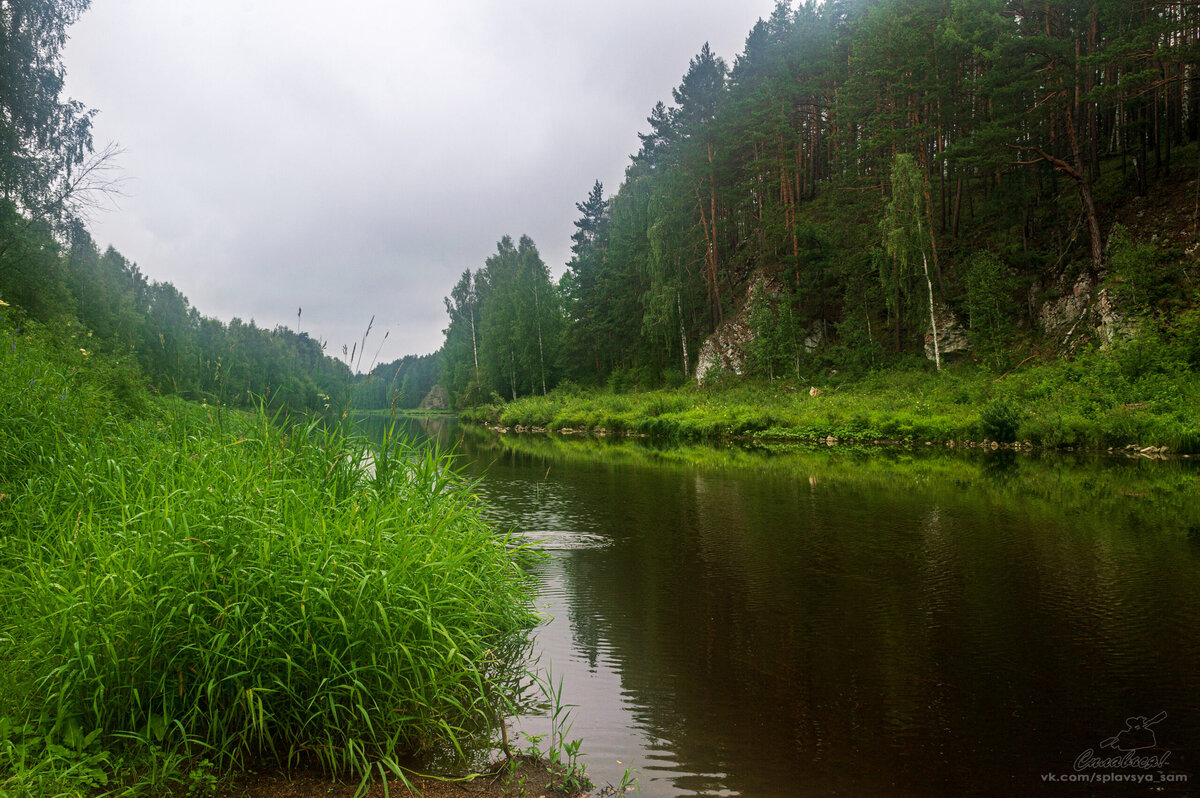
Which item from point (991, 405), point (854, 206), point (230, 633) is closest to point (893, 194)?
point (854, 206)

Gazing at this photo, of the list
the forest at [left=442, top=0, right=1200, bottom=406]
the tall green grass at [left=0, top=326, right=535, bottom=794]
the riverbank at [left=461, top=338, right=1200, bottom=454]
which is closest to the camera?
the tall green grass at [left=0, top=326, right=535, bottom=794]

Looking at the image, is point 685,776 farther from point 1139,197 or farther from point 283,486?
point 1139,197

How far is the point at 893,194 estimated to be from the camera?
2853cm

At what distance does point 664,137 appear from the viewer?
155ft

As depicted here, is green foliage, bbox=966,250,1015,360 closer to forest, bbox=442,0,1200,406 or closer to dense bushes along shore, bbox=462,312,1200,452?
forest, bbox=442,0,1200,406

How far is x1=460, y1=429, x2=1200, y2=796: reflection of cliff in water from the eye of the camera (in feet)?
13.5

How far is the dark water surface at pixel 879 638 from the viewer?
4020 mm

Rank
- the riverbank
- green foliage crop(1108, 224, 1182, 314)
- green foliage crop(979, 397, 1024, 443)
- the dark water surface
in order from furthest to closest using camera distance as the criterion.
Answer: green foliage crop(1108, 224, 1182, 314) < green foliage crop(979, 397, 1024, 443) < the riverbank < the dark water surface

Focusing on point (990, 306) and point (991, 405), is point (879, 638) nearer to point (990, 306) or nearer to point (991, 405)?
point (991, 405)

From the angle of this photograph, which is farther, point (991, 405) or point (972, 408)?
point (972, 408)

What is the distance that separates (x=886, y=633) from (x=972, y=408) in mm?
18786

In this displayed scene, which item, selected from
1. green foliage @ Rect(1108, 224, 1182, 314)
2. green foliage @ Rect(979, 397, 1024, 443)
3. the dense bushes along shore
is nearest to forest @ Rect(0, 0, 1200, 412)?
green foliage @ Rect(1108, 224, 1182, 314)

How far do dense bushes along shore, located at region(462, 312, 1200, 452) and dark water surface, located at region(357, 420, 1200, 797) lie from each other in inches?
226

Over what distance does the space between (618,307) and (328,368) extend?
4393 centimetres
